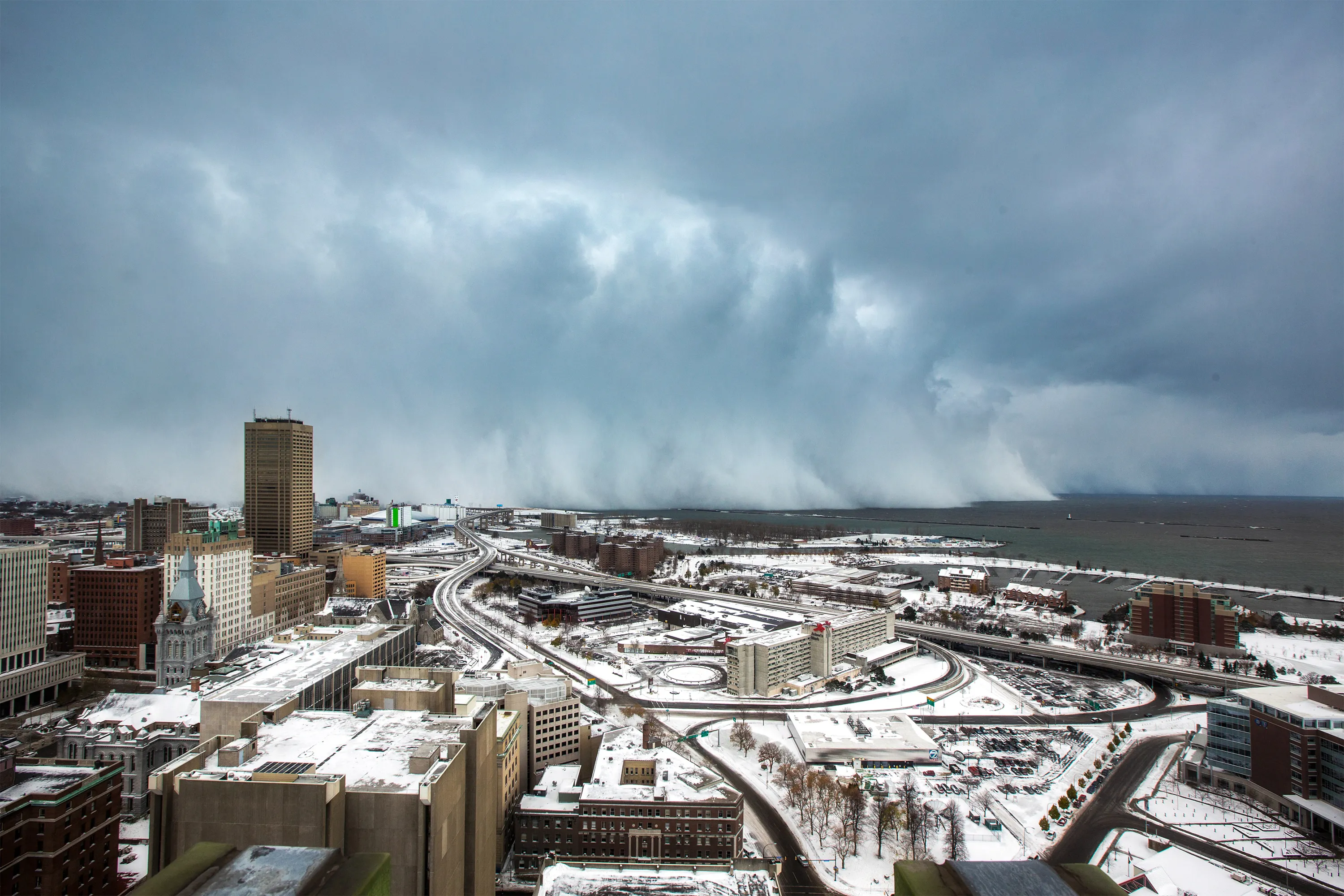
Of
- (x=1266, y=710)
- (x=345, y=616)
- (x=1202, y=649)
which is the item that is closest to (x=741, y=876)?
(x=1266, y=710)

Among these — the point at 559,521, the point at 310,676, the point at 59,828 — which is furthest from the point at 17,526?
the point at 559,521

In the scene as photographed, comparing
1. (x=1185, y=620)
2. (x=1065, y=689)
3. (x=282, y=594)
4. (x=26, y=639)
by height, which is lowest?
(x=1065, y=689)

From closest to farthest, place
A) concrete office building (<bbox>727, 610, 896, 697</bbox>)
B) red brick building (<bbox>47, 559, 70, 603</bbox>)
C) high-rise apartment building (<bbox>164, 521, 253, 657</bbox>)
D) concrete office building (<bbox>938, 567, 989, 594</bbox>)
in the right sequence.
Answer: concrete office building (<bbox>727, 610, 896, 697</bbox>)
high-rise apartment building (<bbox>164, 521, 253, 657</bbox>)
red brick building (<bbox>47, 559, 70, 603</bbox>)
concrete office building (<bbox>938, 567, 989, 594</bbox>)

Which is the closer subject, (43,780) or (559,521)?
(43,780)

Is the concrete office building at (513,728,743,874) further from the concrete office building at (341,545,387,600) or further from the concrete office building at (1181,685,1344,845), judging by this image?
the concrete office building at (341,545,387,600)

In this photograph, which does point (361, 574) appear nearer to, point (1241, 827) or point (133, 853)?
point (133, 853)

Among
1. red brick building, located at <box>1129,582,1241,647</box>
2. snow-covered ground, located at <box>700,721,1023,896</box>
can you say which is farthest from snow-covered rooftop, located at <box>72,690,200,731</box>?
red brick building, located at <box>1129,582,1241,647</box>

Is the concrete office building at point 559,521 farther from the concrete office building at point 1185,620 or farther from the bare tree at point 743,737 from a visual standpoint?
the bare tree at point 743,737

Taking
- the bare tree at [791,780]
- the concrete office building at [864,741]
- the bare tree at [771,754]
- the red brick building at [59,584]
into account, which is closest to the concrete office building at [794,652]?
the concrete office building at [864,741]
